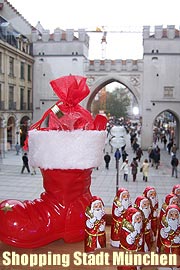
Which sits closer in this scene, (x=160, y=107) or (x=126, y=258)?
(x=126, y=258)

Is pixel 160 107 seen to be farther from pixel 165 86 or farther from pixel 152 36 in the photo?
pixel 152 36

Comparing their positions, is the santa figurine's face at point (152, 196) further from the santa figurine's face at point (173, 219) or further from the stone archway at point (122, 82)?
the stone archway at point (122, 82)

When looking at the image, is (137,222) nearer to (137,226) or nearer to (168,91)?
(137,226)

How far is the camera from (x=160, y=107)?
2653 cm

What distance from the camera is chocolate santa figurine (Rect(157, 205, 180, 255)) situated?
12.3 feet

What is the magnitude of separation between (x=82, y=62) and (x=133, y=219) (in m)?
24.8

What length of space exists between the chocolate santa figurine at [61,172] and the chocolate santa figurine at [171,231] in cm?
101

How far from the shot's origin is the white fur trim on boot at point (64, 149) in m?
4.11

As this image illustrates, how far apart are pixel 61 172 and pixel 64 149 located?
273 mm

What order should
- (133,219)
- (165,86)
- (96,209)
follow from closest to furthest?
(133,219) → (96,209) → (165,86)

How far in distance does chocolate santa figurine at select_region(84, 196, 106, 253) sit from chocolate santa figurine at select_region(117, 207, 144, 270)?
342mm

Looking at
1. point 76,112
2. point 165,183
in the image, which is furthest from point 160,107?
point 76,112

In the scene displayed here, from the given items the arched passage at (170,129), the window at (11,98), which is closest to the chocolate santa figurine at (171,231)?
the window at (11,98)

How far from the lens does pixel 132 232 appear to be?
359 centimetres
